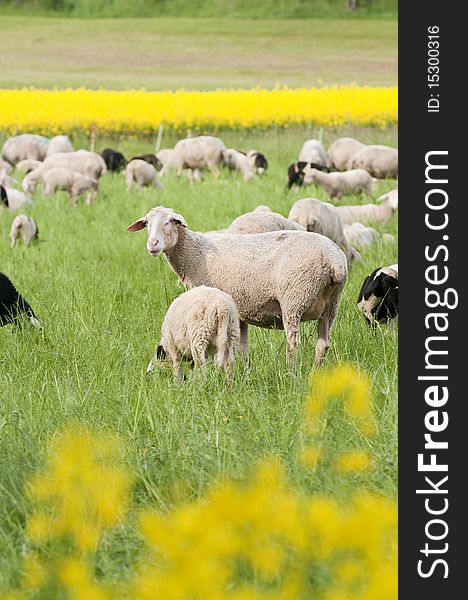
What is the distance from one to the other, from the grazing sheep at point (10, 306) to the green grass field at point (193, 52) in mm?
34369

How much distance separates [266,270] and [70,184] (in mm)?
9935

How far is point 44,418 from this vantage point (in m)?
5.08

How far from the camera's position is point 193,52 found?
59.2m

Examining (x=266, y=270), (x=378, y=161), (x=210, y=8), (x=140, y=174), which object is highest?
(x=210, y=8)

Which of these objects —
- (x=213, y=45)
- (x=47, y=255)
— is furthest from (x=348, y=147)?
(x=213, y=45)

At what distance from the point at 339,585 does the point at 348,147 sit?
59.8 feet

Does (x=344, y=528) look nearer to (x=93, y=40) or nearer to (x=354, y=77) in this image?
(x=354, y=77)

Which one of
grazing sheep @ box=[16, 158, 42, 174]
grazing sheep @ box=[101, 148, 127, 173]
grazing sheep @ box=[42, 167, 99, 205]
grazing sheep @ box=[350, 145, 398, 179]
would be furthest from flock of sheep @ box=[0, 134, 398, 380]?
grazing sheep @ box=[101, 148, 127, 173]

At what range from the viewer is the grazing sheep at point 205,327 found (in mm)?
5730

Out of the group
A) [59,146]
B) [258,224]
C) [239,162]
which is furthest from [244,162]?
[258,224]

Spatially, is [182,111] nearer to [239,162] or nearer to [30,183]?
[239,162]

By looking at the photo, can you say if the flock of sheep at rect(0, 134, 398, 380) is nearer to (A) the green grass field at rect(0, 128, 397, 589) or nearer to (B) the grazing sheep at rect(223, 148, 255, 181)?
(A) the green grass field at rect(0, 128, 397, 589)

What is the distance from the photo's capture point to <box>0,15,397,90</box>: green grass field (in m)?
47.9

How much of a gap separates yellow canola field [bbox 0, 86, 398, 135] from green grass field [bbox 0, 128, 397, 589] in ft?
52.2
